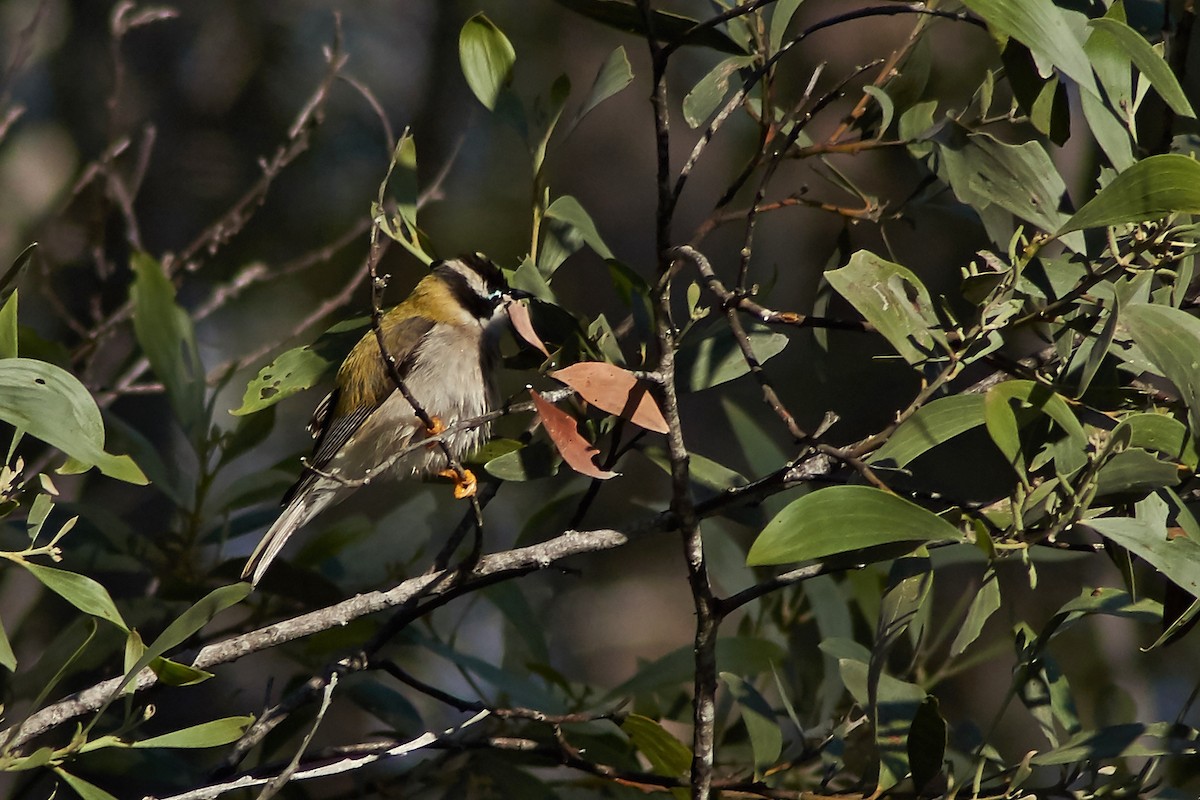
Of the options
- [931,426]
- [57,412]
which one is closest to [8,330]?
[57,412]

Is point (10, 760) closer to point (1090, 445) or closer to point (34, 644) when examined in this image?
point (1090, 445)

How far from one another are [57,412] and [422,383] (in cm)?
187

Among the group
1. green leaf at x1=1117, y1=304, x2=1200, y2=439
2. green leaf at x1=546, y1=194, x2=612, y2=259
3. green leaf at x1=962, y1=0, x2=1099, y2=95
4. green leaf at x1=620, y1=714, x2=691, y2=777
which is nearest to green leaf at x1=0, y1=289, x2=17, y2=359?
green leaf at x1=546, y1=194, x2=612, y2=259

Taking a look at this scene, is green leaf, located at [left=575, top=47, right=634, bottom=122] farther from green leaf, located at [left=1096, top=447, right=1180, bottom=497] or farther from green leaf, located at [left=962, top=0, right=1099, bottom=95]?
green leaf, located at [left=1096, top=447, right=1180, bottom=497]

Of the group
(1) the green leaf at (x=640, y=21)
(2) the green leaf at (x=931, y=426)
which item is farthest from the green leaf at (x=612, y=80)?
(2) the green leaf at (x=931, y=426)

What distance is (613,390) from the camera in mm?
1820

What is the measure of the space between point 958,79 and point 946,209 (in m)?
3.18

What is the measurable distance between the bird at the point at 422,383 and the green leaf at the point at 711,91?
112 cm

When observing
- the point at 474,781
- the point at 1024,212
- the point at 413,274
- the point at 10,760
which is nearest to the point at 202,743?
the point at 10,760

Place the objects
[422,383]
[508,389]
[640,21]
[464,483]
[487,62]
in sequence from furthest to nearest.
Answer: [508,389] < [422,383] < [464,483] < [487,62] < [640,21]

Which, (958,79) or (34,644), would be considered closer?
(34,644)

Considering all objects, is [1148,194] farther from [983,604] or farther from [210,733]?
[210,733]

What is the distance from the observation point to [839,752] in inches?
88.4

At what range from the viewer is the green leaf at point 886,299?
170 centimetres
